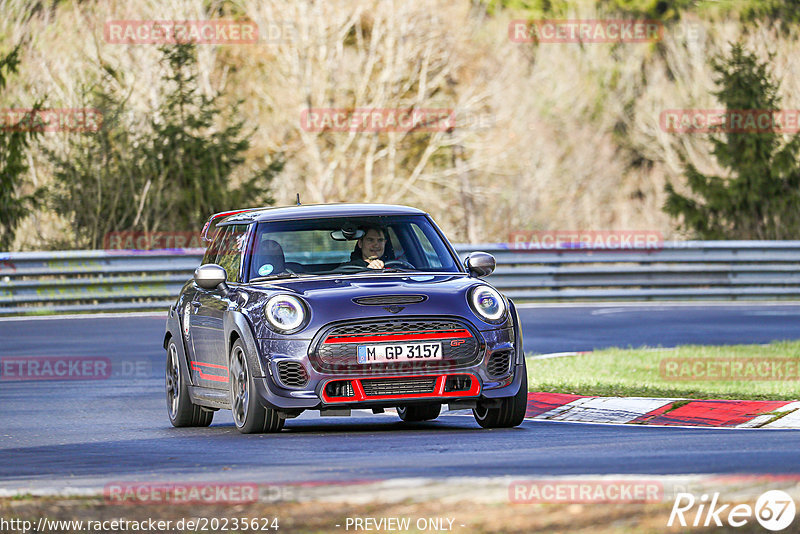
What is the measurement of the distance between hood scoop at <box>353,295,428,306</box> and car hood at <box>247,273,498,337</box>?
17 millimetres

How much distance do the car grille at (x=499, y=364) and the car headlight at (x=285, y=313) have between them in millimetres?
1300

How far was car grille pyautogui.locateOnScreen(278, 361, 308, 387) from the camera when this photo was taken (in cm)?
1055

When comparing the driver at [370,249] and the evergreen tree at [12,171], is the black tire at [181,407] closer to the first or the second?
the driver at [370,249]

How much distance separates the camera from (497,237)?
4631 centimetres

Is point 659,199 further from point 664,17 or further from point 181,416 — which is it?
point 181,416

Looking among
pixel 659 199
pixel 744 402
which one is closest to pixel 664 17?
pixel 659 199

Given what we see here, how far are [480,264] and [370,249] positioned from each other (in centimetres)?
83

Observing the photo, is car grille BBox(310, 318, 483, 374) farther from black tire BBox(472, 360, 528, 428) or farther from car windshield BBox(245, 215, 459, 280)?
car windshield BBox(245, 215, 459, 280)

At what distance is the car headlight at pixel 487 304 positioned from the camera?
10.8 metres

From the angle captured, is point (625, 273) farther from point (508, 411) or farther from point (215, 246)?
point (508, 411)

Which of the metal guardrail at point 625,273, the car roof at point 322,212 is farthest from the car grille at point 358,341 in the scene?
the metal guardrail at point 625,273

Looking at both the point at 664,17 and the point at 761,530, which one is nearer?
the point at 761,530

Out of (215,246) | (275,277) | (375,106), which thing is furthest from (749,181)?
(275,277)

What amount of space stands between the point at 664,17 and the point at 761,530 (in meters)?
60.4
